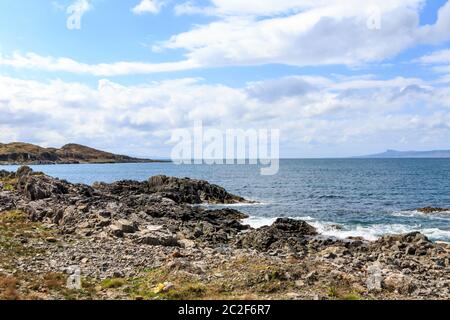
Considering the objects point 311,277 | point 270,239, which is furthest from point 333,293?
point 270,239

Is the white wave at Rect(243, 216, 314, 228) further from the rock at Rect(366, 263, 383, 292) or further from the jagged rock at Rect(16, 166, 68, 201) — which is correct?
the rock at Rect(366, 263, 383, 292)

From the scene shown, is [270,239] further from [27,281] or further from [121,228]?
[27,281]

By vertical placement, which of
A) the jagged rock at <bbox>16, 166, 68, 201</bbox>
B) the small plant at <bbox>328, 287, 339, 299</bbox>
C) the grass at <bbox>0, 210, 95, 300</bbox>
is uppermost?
the jagged rock at <bbox>16, 166, 68, 201</bbox>

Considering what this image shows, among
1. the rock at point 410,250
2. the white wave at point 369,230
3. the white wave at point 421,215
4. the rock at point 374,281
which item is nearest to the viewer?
the rock at point 374,281

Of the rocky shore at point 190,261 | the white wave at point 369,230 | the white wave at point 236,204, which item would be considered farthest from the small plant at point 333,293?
the white wave at point 236,204

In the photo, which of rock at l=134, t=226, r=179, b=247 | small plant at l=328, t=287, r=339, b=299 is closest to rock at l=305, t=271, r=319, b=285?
small plant at l=328, t=287, r=339, b=299

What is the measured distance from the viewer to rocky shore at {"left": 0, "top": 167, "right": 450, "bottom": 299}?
773 inches

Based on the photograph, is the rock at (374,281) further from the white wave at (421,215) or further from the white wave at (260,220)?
the white wave at (421,215)

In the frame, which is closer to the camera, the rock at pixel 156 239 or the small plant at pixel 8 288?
the small plant at pixel 8 288

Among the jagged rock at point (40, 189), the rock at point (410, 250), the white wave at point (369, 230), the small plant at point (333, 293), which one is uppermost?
the jagged rock at point (40, 189)

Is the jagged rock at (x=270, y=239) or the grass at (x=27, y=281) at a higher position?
the grass at (x=27, y=281)

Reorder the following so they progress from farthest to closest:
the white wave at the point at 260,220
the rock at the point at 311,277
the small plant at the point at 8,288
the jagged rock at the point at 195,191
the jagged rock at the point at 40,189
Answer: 1. the jagged rock at the point at 195,191
2. the white wave at the point at 260,220
3. the jagged rock at the point at 40,189
4. the rock at the point at 311,277
5. the small plant at the point at 8,288

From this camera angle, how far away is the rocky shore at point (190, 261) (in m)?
19.6
